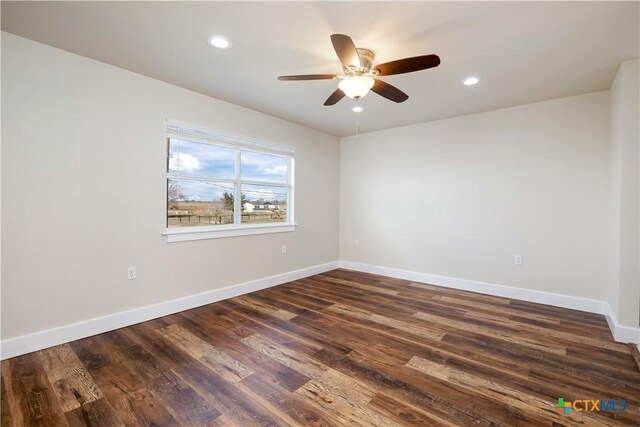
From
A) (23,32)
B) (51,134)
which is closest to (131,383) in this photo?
(51,134)

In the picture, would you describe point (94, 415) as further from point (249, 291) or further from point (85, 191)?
point (249, 291)

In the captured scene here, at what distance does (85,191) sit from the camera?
252 centimetres

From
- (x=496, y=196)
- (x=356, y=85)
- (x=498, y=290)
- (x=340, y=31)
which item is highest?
(x=340, y=31)

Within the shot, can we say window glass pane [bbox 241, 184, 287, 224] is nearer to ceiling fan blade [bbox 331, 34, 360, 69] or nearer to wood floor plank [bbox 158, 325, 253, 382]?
wood floor plank [bbox 158, 325, 253, 382]

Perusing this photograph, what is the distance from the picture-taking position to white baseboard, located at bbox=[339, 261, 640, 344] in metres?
2.50

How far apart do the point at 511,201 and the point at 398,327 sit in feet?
7.57

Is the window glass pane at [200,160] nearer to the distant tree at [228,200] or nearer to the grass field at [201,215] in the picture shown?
the distant tree at [228,200]

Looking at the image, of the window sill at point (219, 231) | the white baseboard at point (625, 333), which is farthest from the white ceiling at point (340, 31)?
the white baseboard at point (625, 333)

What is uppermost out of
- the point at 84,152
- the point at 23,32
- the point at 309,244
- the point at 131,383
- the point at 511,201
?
the point at 23,32

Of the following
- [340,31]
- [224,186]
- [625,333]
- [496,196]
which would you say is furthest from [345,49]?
[625,333]

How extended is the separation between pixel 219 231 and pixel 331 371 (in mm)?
2181

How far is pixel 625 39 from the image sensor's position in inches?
84.5

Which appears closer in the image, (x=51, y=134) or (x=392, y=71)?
(x=392, y=71)

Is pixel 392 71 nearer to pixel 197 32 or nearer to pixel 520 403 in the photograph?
pixel 197 32
